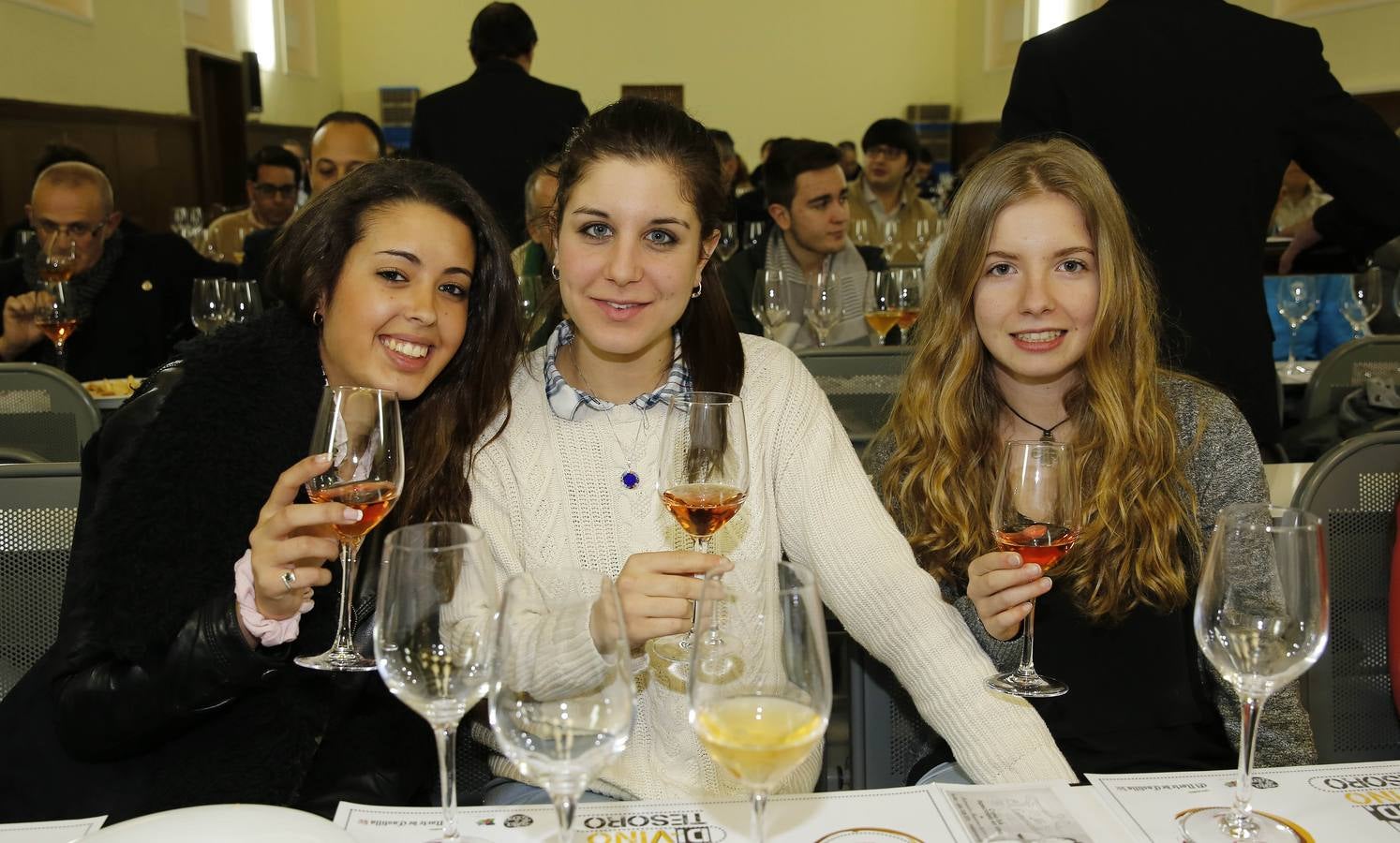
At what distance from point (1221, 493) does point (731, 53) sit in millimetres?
15023

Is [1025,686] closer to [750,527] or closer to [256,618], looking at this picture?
[750,527]

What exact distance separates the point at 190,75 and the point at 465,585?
11780 mm

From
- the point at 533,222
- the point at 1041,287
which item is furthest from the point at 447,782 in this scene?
the point at 533,222

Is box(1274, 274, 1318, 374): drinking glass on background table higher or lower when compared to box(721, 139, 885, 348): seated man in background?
lower

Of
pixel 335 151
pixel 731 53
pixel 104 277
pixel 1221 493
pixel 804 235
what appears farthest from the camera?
pixel 731 53

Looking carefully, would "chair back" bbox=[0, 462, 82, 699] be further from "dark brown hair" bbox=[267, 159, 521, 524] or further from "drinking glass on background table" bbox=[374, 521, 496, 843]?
"drinking glass on background table" bbox=[374, 521, 496, 843]

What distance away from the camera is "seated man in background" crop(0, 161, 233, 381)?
4.25 metres

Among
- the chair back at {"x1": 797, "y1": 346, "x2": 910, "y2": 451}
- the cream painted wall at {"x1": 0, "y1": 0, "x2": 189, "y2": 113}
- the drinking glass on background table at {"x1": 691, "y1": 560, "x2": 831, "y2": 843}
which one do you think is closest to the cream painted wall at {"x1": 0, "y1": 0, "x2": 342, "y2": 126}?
the cream painted wall at {"x1": 0, "y1": 0, "x2": 189, "y2": 113}

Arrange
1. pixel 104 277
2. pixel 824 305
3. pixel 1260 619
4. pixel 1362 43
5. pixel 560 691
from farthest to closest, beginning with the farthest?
pixel 1362 43 < pixel 104 277 < pixel 824 305 < pixel 1260 619 < pixel 560 691

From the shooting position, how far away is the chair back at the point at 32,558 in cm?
172

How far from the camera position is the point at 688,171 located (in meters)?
1.82

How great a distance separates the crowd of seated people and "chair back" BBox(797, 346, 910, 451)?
2.17 feet

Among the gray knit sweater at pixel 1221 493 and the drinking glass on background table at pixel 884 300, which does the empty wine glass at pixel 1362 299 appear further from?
the gray knit sweater at pixel 1221 493

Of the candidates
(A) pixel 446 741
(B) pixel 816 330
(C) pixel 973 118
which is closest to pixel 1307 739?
(A) pixel 446 741
